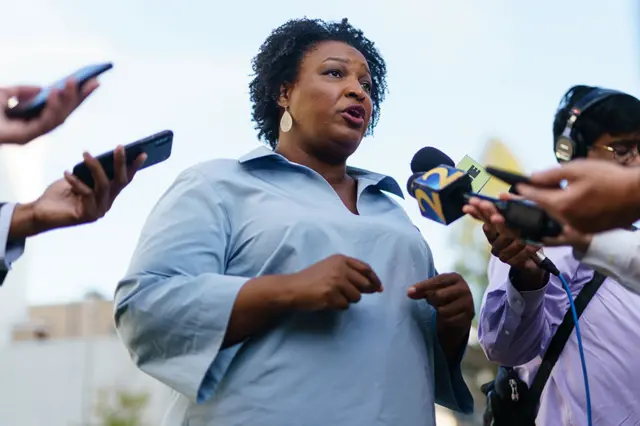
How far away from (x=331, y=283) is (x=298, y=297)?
87 millimetres

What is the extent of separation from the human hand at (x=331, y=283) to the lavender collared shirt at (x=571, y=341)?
697 mm

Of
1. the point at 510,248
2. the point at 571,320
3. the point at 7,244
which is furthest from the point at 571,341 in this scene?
the point at 7,244

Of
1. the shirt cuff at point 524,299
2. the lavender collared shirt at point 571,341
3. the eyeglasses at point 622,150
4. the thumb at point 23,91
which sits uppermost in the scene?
the thumb at point 23,91

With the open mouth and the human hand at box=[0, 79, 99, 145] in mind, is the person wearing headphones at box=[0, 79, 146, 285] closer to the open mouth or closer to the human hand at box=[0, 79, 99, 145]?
the human hand at box=[0, 79, 99, 145]

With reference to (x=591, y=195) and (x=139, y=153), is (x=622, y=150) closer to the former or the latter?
(x=591, y=195)

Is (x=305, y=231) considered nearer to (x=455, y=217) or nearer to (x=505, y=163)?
(x=455, y=217)

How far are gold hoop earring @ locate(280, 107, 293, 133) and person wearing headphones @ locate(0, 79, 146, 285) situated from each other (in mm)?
744

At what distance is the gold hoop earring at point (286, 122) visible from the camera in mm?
2918

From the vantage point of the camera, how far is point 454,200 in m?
2.31

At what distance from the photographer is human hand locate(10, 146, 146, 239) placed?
2.20 meters

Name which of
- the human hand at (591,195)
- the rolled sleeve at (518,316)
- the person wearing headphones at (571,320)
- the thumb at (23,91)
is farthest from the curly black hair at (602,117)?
the thumb at (23,91)

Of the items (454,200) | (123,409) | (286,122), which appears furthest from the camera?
(123,409)

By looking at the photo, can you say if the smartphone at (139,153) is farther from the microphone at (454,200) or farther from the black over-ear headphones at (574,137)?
the black over-ear headphones at (574,137)

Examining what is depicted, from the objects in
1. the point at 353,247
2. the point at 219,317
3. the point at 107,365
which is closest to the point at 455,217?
the point at 353,247
